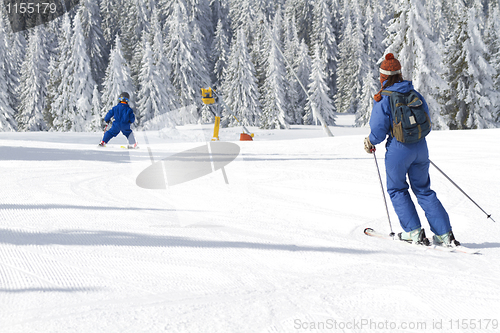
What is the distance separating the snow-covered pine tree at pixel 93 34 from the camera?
44.1 metres

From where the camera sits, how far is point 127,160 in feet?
31.1

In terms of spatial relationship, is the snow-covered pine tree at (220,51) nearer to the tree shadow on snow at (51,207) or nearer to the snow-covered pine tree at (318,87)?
the snow-covered pine tree at (318,87)

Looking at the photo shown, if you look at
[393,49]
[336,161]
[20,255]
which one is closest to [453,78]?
[393,49]

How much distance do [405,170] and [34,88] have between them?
1827 inches

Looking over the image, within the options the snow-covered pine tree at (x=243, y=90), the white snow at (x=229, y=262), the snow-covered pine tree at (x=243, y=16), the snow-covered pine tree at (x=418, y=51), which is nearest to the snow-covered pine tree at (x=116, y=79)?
the snow-covered pine tree at (x=243, y=90)

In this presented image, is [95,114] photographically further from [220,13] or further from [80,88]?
[220,13]

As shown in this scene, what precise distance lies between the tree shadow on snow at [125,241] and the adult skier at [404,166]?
1.68 ft

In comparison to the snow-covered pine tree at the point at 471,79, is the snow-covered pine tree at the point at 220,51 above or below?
above

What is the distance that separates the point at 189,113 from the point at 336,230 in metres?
1.93

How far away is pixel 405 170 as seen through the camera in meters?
3.54

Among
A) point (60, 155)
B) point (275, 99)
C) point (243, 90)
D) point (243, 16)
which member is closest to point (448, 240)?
point (60, 155)

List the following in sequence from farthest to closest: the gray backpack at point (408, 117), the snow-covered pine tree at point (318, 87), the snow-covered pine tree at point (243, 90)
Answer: the snow-covered pine tree at point (318, 87), the snow-covered pine tree at point (243, 90), the gray backpack at point (408, 117)

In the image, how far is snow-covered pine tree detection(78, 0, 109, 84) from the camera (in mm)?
44094

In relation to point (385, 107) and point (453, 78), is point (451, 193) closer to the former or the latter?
point (385, 107)
